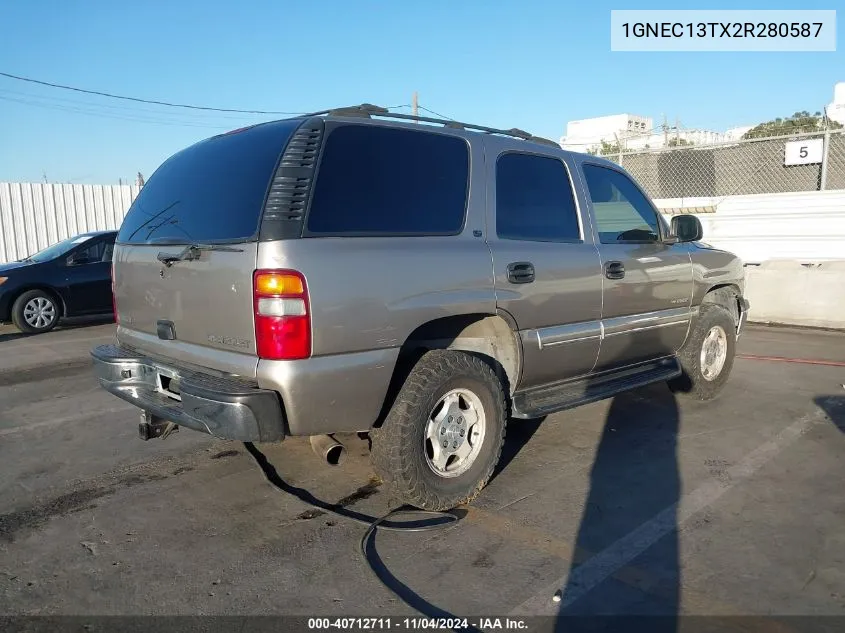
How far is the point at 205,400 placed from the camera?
301 cm

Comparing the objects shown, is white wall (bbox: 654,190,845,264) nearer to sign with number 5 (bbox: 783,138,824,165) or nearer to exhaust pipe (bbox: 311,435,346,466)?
sign with number 5 (bbox: 783,138,824,165)

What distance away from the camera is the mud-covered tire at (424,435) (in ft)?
10.8

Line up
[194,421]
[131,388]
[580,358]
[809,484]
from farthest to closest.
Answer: [580,358]
[809,484]
[131,388]
[194,421]

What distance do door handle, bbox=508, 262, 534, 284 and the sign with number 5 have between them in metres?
9.44

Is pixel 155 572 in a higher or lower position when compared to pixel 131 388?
lower

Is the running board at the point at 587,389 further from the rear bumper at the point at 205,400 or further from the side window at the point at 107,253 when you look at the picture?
the side window at the point at 107,253

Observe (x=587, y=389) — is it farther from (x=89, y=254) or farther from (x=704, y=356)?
(x=89, y=254)

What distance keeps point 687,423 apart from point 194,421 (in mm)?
3770

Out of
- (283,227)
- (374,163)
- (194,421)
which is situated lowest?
(194,421)

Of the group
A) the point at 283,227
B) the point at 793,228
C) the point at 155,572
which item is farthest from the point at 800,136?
the point at 155,572

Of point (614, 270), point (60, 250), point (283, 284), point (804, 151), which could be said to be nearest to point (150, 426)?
point (283, 284)

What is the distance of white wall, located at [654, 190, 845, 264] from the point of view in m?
10.5

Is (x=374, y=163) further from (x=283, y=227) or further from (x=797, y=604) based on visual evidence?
(x=797, y=604)

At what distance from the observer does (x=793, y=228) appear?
1089 centimetres
